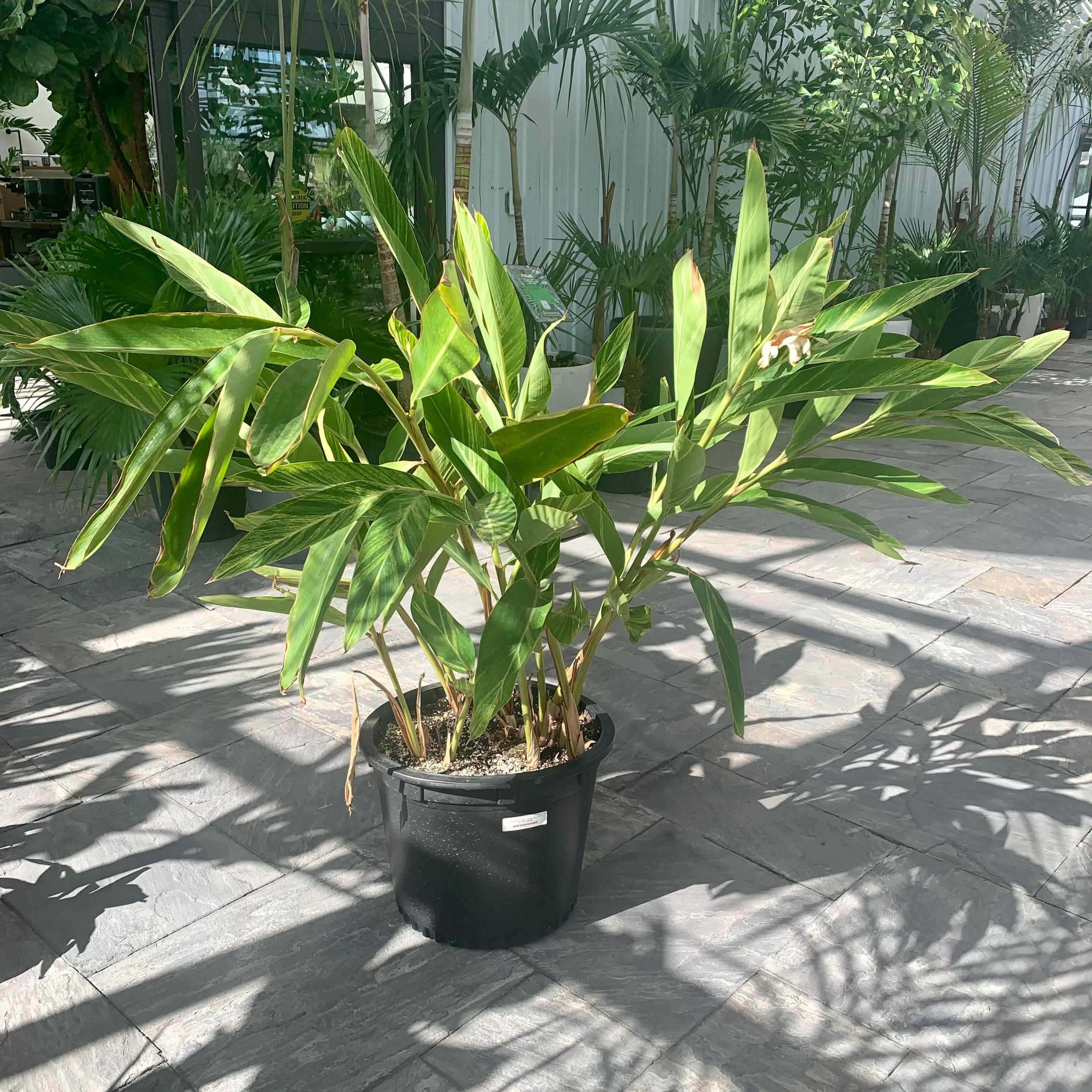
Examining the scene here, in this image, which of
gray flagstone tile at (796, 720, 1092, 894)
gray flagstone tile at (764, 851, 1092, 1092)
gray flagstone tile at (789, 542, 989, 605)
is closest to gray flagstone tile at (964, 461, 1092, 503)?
gray flagstone tile at (789, 542, 989, 605)

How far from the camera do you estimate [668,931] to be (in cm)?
197

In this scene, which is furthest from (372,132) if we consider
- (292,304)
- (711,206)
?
(711,206)

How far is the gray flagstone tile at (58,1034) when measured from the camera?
1625 millimetres

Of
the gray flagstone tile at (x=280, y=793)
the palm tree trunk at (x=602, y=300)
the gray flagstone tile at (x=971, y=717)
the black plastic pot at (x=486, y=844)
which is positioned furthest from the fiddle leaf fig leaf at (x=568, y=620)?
the palm tree trunk at (x=602, y=300)

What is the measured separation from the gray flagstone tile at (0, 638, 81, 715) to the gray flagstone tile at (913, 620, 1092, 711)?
7.74ft

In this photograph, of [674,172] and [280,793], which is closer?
[280,793]

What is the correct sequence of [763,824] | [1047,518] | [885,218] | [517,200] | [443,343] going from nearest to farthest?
[443,343]
[763,824]
[1047,518]
[517,200]
[885,218]

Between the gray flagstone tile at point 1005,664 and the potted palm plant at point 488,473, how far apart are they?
4.61ft

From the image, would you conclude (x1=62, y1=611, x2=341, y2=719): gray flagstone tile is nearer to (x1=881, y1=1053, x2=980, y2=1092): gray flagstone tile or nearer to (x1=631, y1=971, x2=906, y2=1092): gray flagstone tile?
(x1=631, y1=971, x2=906, y2=1092): gray flagstone tile

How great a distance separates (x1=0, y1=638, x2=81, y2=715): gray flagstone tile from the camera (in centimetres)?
279

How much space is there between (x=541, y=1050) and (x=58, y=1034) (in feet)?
2.51

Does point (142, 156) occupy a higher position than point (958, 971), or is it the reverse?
point (142, 156)

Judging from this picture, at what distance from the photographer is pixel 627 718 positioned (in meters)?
2.76

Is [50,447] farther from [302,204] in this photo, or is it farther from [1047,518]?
[1047,518]
